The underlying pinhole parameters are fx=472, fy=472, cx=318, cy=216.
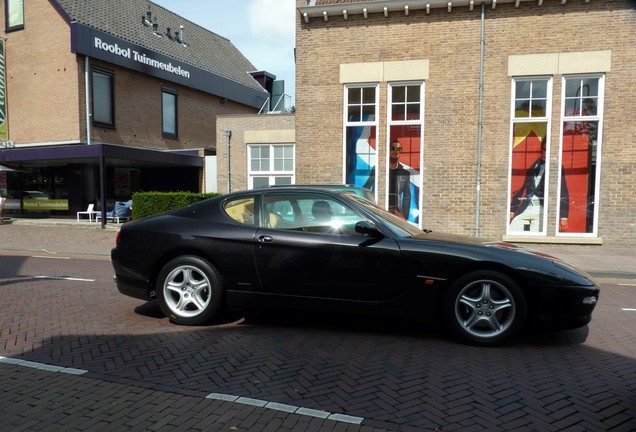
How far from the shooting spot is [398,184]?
42.8 feet

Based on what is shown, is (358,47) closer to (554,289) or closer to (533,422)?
(554,289)

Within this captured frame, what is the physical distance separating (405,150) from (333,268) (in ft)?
29.5

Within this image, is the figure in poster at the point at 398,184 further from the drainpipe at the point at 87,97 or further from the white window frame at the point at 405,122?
the drainpipe at the point at 87,97

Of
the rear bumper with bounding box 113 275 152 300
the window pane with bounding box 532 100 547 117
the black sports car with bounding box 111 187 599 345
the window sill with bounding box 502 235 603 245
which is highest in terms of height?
the window pane with bounding box 532 100 547 117

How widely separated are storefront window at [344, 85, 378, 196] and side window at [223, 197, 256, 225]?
8.38 m

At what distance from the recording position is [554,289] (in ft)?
13.8

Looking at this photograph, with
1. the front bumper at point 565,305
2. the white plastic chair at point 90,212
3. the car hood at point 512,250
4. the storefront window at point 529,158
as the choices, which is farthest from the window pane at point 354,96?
the white plastic chair at point 90,212

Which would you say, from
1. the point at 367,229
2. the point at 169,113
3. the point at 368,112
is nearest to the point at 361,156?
the point at 368,112

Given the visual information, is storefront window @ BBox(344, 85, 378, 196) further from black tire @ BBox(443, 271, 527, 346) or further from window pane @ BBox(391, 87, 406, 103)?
black tire @ BBox(443, 271, 527, 346)

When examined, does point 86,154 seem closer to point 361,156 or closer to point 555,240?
point 361,156

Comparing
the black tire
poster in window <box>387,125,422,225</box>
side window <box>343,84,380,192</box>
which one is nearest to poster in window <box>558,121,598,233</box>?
poster in window <box>387,125,422,225</box>

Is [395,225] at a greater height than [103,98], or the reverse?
[103,98]

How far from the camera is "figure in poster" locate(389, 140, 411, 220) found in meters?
13.0

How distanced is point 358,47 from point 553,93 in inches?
204
